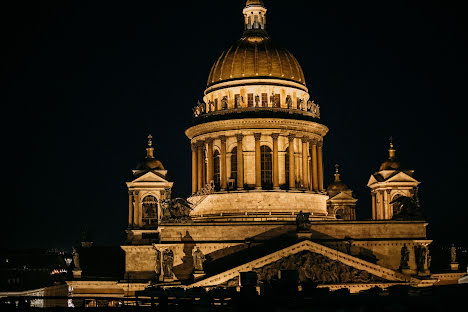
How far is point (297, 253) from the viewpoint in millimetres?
67500

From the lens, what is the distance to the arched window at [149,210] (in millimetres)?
86438

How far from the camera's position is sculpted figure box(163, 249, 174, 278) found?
2744 inches

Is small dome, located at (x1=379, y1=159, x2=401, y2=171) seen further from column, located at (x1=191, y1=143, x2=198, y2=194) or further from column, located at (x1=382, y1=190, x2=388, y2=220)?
column, located at (x1=191, y1=143, x2=198, y2=194)

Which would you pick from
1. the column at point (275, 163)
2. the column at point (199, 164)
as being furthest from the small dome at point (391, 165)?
the column at point (199, 164)

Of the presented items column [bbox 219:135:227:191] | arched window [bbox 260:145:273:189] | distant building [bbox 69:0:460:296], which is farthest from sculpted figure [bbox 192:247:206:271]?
arched window [bbox 260:145:273:189]

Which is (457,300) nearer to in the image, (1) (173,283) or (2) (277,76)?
(1) (173,283)

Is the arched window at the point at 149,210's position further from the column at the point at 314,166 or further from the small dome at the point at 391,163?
the small dome at the point at 391,163

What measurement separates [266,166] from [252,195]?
3620 mm

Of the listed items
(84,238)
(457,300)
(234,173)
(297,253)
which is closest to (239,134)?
(234,173)

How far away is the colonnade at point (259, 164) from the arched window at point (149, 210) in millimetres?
4000

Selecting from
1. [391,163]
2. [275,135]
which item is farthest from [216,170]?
[391,163]

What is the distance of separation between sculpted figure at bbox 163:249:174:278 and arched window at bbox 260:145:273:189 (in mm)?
15688

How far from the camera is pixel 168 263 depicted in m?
70.1

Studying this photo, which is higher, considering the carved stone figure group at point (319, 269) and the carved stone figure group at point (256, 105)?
the carved stone figure group at point (256, 105)
